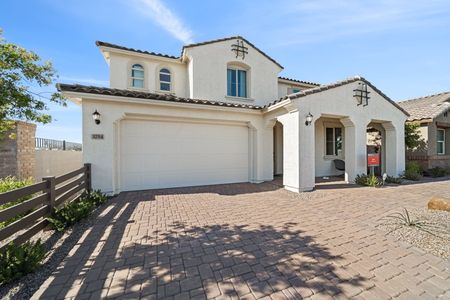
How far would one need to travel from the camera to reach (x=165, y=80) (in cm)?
1142

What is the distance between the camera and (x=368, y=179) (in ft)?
30.5

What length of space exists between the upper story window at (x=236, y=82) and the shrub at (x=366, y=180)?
7.27m

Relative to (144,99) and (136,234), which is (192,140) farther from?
(136,234)

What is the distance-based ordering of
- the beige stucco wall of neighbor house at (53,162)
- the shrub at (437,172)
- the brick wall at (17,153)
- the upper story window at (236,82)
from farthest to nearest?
the shrub at (437,172) → the upper story window at (236,82) → the beige stucco wall of neighbor house at (53,162) → the brick wall at (17,153)

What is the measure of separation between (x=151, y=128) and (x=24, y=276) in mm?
6223

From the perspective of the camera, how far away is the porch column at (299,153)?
818cm

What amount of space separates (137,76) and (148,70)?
2.19 feet

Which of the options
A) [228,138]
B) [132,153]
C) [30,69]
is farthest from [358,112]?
[30,69]

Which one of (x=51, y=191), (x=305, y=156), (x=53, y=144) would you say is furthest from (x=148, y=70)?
(x=305, y=156)

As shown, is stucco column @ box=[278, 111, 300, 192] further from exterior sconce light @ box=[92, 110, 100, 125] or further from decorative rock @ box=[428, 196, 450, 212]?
exterior sconce light @ box=[92, 110, 100, 125]

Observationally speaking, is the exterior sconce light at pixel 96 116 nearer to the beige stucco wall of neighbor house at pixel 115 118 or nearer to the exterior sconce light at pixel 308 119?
the beige stucco wall of neighbor house at pixel 115 118

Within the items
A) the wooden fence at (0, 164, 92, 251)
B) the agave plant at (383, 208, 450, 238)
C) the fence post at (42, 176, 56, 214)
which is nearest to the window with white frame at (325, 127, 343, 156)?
the agave plant at (383, 208, 450, 238)

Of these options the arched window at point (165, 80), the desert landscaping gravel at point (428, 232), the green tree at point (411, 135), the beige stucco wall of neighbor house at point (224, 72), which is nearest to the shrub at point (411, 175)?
the green tree at point (411, 135)

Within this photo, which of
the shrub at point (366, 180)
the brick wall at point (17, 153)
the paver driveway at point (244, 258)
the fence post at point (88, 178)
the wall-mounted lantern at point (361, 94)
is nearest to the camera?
the paver driveway at point (244, 258)
